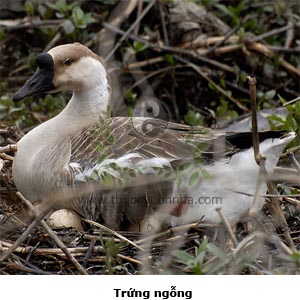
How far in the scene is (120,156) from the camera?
4016 mm

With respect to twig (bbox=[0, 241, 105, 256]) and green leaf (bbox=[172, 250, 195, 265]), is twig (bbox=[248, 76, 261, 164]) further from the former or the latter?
twig (bbox=[0, 241, 105, 256])

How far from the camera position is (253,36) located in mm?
6391

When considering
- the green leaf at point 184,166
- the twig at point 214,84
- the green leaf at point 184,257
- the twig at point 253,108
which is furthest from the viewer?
the twig at point 214,84

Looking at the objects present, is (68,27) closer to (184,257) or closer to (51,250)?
(51,250)

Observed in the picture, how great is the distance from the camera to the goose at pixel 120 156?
391 centimetres

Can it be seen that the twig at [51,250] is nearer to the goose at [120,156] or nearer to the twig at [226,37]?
the goose at [120,156]

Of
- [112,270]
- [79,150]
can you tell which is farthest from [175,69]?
[112,270]

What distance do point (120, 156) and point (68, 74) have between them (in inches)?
25.0

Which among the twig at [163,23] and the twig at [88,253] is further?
the twig at [163,23]

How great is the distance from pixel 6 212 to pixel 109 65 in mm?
2167

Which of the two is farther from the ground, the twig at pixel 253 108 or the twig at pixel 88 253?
the twig at pixel 253 108

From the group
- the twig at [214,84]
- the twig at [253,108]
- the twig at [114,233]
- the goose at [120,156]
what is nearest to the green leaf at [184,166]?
the goose at [120,156]

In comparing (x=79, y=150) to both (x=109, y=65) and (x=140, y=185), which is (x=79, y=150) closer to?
(x=140, y=185)

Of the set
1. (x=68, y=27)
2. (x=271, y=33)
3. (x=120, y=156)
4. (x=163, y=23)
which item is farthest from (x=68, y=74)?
(x=271, y=33)
